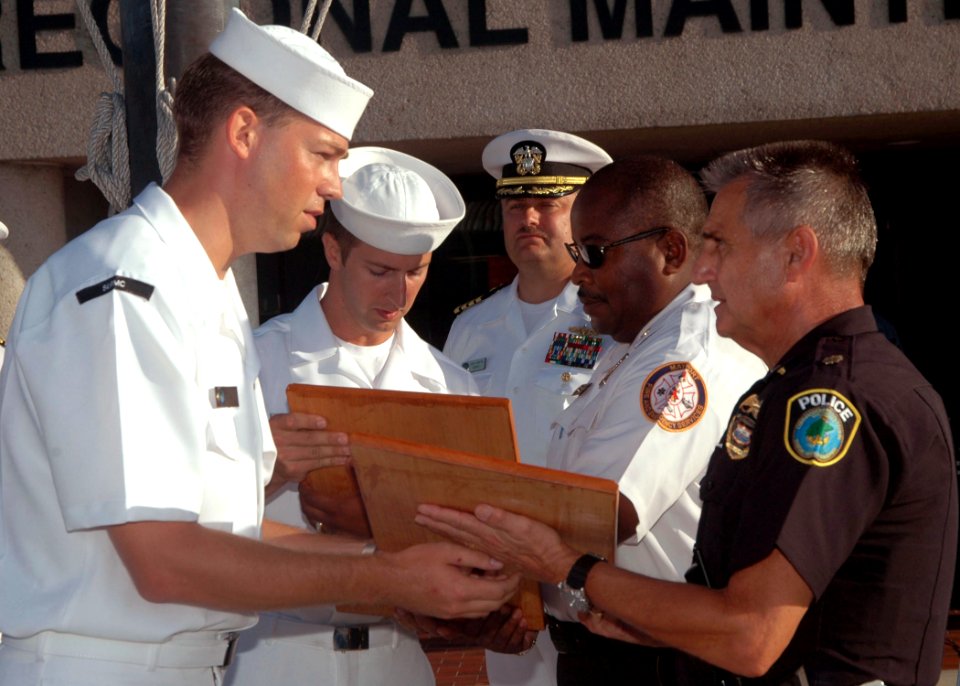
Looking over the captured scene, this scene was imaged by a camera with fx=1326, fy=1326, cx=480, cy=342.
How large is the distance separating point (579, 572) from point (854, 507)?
1.77 ft

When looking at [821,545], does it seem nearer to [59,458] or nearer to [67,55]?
[59,458]

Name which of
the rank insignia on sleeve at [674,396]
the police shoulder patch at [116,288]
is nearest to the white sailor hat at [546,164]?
the rank insignia on sleeve at [674,396]

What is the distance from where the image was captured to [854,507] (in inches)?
82.7

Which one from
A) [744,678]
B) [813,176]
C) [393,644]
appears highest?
[813,176]

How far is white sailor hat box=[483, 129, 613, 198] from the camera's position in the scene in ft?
14.9

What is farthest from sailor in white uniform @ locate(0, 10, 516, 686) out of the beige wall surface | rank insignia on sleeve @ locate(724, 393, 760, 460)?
the beige wall surface

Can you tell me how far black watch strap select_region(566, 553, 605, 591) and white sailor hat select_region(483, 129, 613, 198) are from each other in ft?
7.44

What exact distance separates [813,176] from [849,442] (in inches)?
21.7

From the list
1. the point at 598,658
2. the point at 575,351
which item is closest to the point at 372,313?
the point at 575,351

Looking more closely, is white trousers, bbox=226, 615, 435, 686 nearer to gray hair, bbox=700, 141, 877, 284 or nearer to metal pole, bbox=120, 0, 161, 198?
metal pole, bbox=120, 0, 161, 198

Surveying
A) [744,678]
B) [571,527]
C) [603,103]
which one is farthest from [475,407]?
[603,103]

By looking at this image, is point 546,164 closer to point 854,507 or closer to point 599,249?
point 599,249

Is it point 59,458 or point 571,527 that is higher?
point 59,458

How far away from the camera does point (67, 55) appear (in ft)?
22.3
